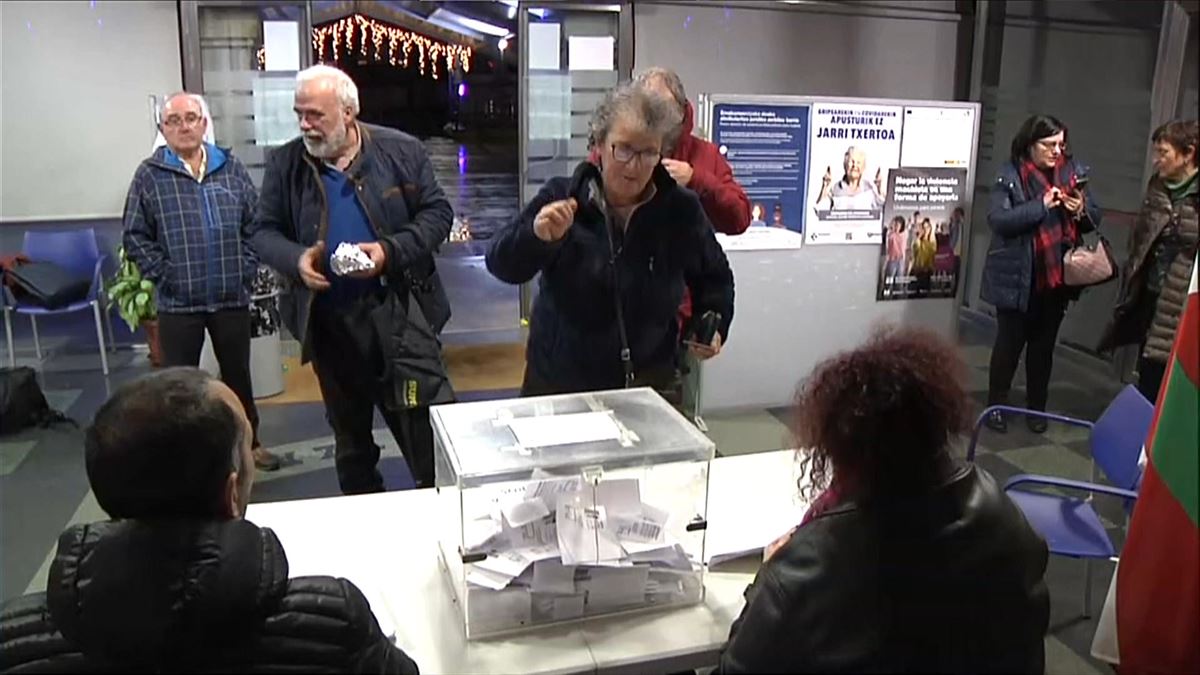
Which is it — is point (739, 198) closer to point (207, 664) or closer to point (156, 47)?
point (207, 664)

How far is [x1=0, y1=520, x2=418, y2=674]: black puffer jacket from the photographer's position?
3.44 feet

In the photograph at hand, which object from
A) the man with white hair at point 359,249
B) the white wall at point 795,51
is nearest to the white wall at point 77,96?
the white wall at point 795,51

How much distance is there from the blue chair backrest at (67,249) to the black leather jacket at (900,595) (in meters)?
4.73

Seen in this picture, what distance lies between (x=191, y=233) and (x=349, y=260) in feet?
3.60

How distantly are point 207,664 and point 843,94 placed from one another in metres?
5.46

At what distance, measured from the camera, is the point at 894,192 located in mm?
4254

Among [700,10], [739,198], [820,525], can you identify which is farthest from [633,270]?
[700,10]

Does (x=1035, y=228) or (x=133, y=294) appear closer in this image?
(x=1035, y=228)

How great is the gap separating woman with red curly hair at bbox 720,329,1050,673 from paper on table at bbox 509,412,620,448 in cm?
48

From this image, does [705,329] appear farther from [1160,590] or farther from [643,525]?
[1160,590]

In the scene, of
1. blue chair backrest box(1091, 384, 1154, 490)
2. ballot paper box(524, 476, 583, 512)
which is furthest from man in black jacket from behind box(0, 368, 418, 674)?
blue chair backrest box(1091, 384, 1154, 490)

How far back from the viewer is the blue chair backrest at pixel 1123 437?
242 cm

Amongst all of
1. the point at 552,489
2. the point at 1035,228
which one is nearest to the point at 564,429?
the point at 552,489

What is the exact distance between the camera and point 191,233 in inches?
126
